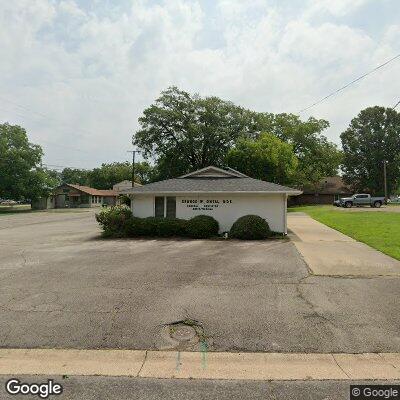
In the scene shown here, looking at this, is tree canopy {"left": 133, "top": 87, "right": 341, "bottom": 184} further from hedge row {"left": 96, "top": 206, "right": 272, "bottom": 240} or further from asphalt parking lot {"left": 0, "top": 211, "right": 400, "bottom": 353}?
asphalt parking lot {"left": 0, "top": 211, "right": 400, "bottom": 353}

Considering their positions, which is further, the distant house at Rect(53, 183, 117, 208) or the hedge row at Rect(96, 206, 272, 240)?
the distant house at Rect(53, 183, 117, 208)

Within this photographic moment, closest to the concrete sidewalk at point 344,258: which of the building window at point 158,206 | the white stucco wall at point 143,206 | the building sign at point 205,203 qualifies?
the building sign at point 205,203

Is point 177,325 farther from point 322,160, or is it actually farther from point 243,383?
point 322,160

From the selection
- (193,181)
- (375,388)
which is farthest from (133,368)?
(193,181)

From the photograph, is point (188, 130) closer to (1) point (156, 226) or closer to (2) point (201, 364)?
(1) point (156, 226)

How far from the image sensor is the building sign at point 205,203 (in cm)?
Result: 2000

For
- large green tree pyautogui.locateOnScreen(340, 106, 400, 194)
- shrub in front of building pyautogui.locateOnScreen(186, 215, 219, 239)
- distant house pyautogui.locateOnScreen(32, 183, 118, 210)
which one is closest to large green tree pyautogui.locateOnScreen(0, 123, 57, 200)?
distant house pyautogui.locateOnScreen(32, 183, 118, 210)

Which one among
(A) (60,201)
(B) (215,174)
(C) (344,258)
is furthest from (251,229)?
(A) (60,201)

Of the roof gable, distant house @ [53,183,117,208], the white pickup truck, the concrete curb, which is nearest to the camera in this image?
the concrete curb

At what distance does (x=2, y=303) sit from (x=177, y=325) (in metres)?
3.75

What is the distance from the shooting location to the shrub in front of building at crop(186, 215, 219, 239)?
1817cm

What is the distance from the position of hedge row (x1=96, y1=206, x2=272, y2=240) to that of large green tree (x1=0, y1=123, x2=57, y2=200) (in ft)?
132

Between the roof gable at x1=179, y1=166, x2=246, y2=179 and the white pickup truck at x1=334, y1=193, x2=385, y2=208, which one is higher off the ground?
the roof gable at x1=179, y1=166, x2=246, y2=179

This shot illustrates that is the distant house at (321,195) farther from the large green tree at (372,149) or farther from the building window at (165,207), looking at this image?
the building window at (165,207)
